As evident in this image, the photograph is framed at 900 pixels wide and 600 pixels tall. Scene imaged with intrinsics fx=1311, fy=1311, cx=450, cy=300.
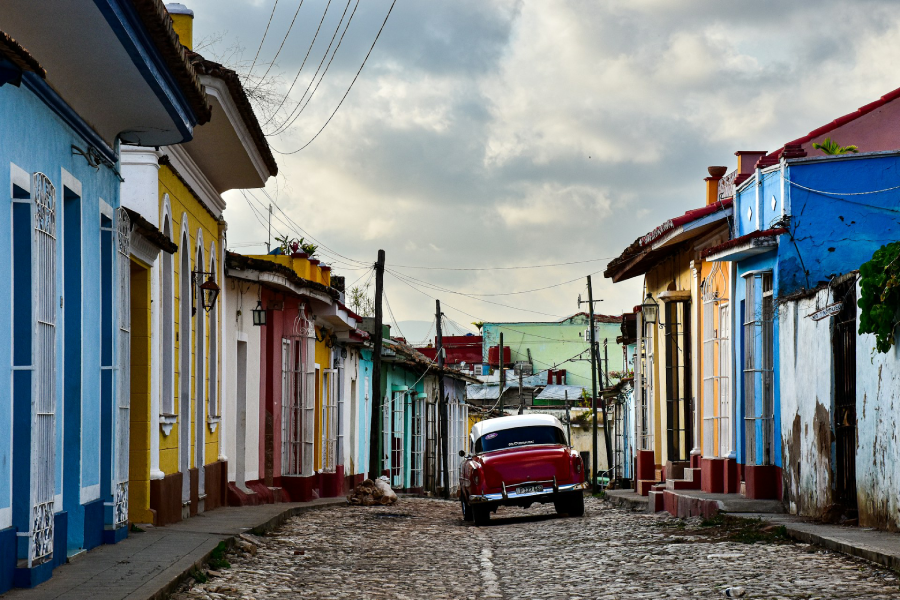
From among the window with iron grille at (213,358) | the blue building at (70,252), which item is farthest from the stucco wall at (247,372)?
the blue building at (70,252)

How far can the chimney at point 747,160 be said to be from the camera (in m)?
19.5

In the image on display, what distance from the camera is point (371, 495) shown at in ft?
78.8

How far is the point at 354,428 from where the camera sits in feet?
108

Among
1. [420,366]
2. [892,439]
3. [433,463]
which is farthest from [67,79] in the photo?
[433,463]

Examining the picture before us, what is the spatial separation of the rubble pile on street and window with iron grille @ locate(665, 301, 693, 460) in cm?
534

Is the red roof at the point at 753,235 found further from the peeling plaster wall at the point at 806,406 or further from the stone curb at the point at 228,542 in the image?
the stone curb at the point at 228,542

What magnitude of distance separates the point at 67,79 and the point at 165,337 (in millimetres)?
5382

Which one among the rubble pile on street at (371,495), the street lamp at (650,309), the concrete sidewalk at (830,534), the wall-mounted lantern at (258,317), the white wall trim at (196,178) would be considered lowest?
the rubble pile on street at (371,495)

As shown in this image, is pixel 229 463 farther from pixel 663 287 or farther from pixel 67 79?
pixel 67 79

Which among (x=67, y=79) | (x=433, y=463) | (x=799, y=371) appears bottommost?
(x=433, y=463)

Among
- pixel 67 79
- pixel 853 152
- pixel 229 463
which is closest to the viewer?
pixel 67 79

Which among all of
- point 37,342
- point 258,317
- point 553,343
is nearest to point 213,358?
point 258,317

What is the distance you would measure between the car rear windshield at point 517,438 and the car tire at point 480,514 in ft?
4.52

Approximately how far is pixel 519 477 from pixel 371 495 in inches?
204
